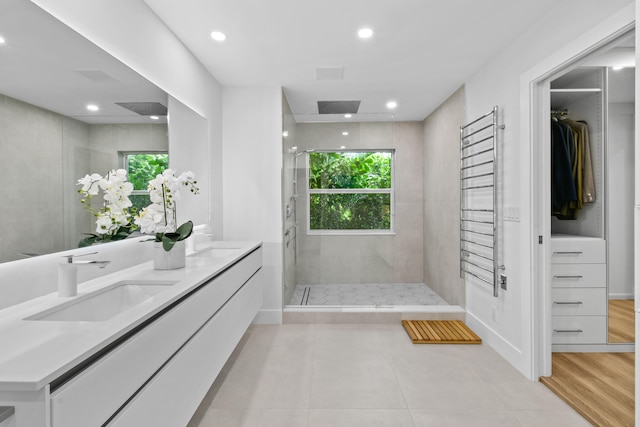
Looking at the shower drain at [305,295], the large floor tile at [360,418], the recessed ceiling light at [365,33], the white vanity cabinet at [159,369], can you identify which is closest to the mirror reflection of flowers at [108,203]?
the white vanity cabinet at [159,369]

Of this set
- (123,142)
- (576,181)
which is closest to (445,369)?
(576,181)

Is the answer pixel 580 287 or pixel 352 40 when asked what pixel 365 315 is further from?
pixel 352 40

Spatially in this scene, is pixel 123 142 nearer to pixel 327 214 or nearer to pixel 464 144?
pixel 327 214

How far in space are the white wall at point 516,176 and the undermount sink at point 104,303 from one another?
237 cm

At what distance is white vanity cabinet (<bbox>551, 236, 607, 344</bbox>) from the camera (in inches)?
105

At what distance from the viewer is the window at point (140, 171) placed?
6.44ft

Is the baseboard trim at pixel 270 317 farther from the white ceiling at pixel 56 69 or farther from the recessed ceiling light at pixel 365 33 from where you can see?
the recessed ceiling light at pixel 365 33

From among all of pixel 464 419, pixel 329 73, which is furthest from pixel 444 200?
pixel 464 419

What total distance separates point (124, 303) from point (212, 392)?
3.09 feet

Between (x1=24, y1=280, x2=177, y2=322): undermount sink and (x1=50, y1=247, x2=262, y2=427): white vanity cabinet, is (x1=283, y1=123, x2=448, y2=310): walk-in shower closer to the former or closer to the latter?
(x1=50, y1=247, x2=262, y2=427): white vanity cabinet

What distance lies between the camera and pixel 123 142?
→ 75.2 inches

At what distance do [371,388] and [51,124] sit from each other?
91.7 inches

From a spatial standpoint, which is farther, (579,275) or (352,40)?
(579,275)

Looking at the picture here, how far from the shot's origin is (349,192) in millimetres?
3701
